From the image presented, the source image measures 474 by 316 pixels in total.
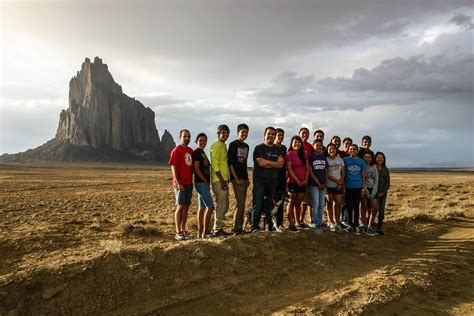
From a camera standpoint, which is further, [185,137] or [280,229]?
[280,229]

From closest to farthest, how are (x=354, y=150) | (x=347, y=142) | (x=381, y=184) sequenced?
1. (x=354, y=150)
2. (x=381, y=184)
3. (x=347, y=142)

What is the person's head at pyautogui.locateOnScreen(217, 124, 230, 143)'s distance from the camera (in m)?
8.03

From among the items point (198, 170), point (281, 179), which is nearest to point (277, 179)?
point (281, 179)

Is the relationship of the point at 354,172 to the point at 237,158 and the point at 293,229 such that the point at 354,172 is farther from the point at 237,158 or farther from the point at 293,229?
the point at 237,158

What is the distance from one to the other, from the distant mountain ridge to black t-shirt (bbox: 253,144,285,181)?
137030mm

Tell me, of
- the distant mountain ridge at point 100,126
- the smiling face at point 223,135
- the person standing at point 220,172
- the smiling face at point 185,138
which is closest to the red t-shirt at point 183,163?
the smiling face at point 185,138

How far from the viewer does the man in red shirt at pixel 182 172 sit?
→ 784cm

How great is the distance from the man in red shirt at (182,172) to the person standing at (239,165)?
89 centimetres

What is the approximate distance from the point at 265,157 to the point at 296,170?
3.04ft

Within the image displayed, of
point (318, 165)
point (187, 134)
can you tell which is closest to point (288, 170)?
point (318, 165)

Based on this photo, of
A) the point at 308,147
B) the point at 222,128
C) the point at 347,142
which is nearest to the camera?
the point at 222,128

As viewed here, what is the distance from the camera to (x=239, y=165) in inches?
316

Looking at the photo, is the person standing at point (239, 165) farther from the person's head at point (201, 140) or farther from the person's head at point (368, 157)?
the person's head at point (368, 157)

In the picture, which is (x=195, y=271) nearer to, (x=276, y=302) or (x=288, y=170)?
(x=276, y=302)
